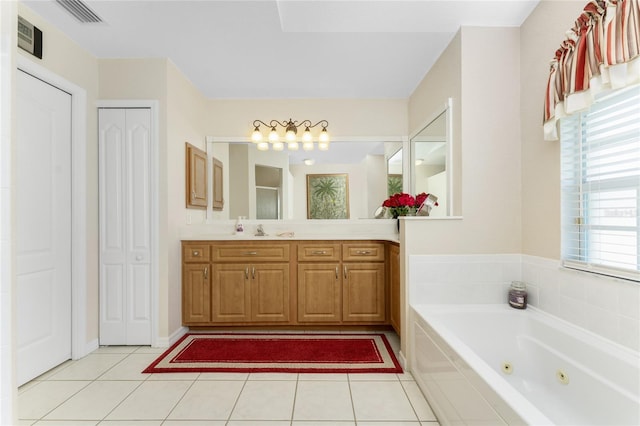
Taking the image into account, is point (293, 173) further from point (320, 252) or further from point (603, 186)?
point (603, 186)

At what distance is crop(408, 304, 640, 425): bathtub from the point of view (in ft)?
3.96

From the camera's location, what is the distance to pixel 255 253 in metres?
2.93

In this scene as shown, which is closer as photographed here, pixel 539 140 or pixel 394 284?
pixel 539 140

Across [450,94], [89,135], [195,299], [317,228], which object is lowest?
[195,299]

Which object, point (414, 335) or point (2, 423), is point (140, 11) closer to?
point (2, 423)

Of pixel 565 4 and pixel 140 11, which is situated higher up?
pixel 140 11

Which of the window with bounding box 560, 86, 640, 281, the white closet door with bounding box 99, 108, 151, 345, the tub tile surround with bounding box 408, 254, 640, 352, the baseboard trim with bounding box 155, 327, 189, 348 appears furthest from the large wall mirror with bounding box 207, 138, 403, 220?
the window with bounding box 560, 86, 640, 281

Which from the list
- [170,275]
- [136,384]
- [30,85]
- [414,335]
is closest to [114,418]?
[136,384]

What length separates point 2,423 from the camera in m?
0.77

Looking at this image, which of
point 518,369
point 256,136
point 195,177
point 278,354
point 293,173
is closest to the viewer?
point 518,369

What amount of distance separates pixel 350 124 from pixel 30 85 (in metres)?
2.72

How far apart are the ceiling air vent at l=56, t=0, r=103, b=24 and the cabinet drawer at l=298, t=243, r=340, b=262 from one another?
2.32m

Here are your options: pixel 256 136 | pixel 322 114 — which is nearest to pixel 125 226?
pixel 256 136

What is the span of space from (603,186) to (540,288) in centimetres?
75
